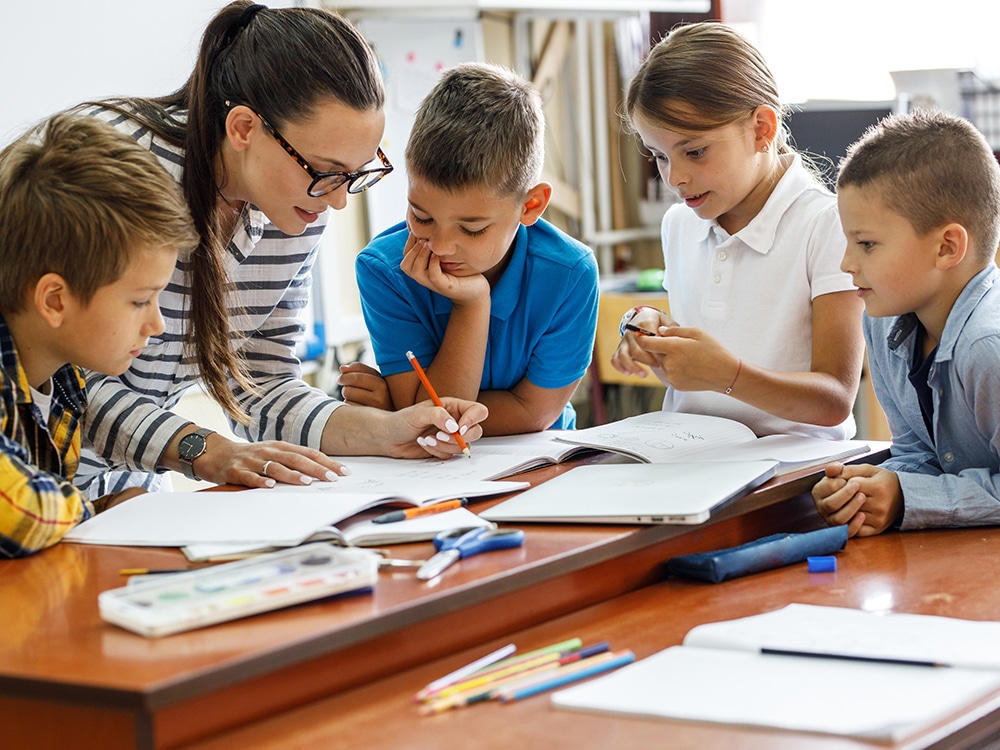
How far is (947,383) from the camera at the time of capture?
1.38 meters

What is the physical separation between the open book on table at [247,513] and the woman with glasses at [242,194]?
13cm

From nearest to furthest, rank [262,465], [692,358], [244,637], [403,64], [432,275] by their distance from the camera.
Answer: [244,637] < [262,465] < [692,358] < [432,275] < [403,64]

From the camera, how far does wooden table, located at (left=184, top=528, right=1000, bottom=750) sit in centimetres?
78

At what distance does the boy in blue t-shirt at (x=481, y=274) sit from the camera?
157 centimetres

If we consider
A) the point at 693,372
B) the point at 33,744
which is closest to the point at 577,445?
the point at 693,372

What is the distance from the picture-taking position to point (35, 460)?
126 cm

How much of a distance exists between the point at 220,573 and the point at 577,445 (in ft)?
2.13

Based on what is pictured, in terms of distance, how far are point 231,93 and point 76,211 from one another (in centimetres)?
39

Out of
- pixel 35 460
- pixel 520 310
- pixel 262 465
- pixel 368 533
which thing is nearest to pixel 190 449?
pixel 262 465

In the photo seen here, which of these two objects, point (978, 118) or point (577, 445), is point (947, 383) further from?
point (978, 118)

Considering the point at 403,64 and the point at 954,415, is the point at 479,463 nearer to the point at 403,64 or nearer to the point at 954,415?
the point at 954,415

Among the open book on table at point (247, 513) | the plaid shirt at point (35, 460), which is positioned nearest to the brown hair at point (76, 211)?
the plaid shirt at point (35, 460)

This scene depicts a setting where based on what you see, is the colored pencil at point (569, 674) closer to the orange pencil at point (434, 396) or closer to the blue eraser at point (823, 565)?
the blue eraser at point (823, 565)

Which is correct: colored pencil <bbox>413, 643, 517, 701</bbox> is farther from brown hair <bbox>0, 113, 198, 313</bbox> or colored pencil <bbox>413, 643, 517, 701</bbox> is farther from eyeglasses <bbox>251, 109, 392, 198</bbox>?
eyeglasses <bbox>251, 109, 392, 198</bbox>
